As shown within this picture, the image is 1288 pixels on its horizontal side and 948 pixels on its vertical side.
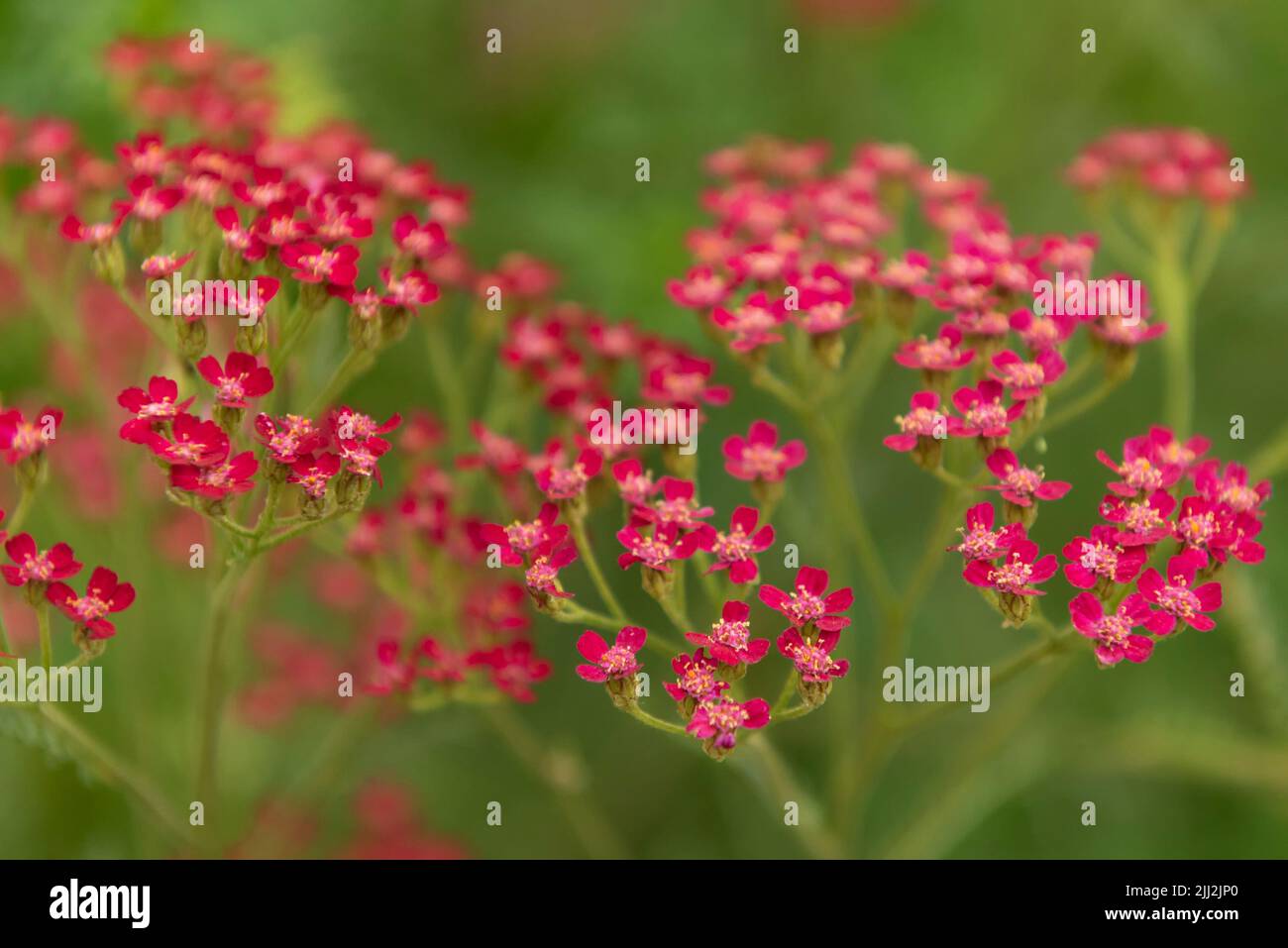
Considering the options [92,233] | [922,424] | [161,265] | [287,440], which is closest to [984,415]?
[922,424]

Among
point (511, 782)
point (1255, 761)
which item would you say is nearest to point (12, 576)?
point (511, 782)

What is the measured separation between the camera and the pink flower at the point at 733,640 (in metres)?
1.14

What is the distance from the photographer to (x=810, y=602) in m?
1.18

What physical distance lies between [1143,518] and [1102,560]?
2.2 inches

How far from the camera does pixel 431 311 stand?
165 centimetres

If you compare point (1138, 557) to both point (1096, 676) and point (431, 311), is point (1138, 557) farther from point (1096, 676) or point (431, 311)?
point (1096, 676)

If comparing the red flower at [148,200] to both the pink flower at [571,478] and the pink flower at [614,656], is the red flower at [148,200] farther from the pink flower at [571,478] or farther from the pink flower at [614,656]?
the pink flower at [614,656]

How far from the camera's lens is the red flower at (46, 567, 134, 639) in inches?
46.6

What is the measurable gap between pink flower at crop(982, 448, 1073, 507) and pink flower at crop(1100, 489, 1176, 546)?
0.05m

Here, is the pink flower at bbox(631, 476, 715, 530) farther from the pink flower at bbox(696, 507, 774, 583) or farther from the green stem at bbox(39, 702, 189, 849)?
the green stem at bbox(39, 702, 189, 849)

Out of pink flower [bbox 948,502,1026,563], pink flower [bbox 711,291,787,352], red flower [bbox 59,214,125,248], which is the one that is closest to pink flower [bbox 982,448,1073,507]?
pink flower [bbox 948,502,1026,563]

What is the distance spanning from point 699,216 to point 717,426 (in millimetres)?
382

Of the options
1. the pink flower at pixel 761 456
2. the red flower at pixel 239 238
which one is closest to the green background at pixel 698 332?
the pink flower at pixel 761 456
